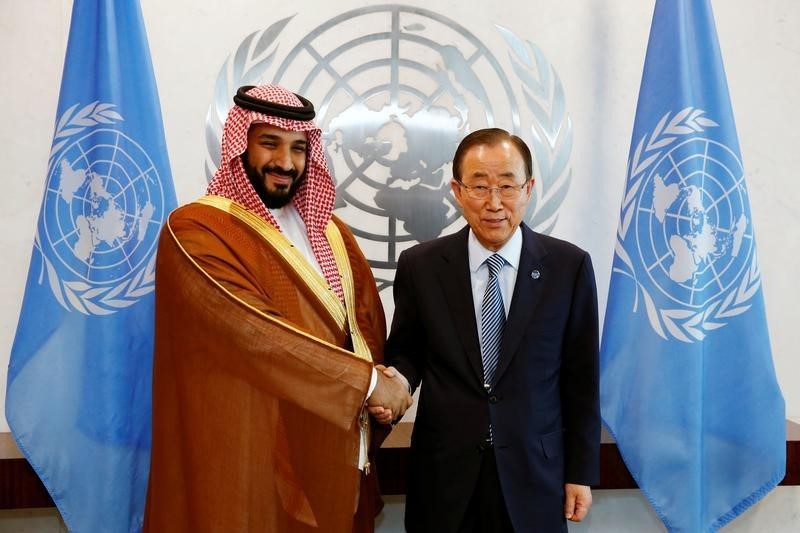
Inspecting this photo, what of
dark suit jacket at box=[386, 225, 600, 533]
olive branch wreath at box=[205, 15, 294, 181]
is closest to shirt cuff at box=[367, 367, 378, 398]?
dark suit jacket at box=[386, 225, 600, 533]

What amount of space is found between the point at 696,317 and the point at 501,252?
0.96 m

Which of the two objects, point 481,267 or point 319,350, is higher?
point 481,267

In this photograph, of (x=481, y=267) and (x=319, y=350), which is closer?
(x=319, y=350)

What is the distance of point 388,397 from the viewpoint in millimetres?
1971

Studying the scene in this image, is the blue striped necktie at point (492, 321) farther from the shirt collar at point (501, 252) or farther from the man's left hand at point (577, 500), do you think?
the man's left hand at point (577, 500)

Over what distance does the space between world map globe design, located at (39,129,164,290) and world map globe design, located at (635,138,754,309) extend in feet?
5.55

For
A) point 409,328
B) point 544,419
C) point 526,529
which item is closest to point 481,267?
point 409,328

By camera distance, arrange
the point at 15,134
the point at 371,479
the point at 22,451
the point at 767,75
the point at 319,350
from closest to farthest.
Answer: the point at 319,350 < the point at 371,479 < the point at 22,451 < the point at 15,134 < the point at 767,75

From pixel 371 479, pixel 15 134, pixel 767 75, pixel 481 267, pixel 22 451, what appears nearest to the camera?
pixel 481 267

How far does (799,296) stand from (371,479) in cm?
186

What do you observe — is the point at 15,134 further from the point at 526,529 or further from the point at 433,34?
the point at 526,529

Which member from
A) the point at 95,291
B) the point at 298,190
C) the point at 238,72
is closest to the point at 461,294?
the point at 298,190

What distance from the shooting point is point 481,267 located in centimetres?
202

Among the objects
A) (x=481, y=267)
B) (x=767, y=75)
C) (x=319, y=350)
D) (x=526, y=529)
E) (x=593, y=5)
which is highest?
(x=593, y=5)
